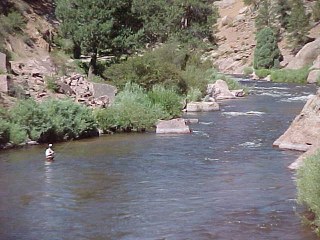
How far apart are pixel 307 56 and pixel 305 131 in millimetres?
54438

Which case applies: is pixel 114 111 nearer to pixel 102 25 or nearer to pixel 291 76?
pixel 102 25

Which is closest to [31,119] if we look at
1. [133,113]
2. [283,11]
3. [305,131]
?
[133,113]

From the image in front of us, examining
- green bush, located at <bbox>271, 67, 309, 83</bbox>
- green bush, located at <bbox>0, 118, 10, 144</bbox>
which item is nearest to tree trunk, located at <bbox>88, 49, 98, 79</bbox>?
green bush, located at <bbox>0, 118, 10, 144</bbox>

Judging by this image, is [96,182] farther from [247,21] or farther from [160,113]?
[247,21]

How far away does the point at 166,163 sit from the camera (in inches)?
803

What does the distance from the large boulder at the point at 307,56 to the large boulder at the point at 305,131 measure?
169 feet

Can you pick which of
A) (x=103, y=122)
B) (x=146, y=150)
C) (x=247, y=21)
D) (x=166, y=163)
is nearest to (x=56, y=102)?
(x=103, y=122)

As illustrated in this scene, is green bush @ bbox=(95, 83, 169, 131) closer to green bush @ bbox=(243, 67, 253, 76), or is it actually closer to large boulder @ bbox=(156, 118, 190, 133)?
large boulder @ bbox=(156, 118, 190, 133)

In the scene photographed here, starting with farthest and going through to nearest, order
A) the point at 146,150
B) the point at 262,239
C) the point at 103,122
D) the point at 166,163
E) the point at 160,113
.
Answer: the point at 160,113
the point at 103,122
the point at 146,150
the point at 166,163
the point at 262,239

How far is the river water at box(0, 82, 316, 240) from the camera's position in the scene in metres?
12.9

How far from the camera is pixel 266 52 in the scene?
8056cm

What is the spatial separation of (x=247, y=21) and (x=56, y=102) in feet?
276

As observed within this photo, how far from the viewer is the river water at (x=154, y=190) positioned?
12.9 m

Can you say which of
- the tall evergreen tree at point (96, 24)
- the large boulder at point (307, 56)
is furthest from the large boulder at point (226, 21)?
the tall evergreen tree at point (96, 24)
